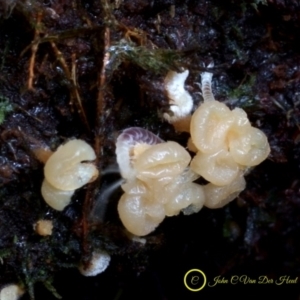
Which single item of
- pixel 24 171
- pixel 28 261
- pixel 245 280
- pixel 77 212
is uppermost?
pixel 24 171

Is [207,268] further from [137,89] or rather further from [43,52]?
[43,52]

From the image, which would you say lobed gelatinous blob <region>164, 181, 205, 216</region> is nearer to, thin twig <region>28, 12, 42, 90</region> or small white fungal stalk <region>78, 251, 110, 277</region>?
small white fungal stalk <region>78, 251, 110, 277</region>

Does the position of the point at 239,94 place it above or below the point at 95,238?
above

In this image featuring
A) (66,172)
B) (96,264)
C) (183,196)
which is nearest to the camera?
(66,172)

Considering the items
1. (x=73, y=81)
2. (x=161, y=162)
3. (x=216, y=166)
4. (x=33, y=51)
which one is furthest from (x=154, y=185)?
(x=33, y=51)

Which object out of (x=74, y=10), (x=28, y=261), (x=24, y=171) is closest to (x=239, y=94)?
(x=74, y=10)

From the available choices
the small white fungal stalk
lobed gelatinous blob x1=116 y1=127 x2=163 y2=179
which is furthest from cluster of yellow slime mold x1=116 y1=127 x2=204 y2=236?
the small white fungal stalk

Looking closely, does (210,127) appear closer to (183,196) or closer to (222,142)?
(222,142)
